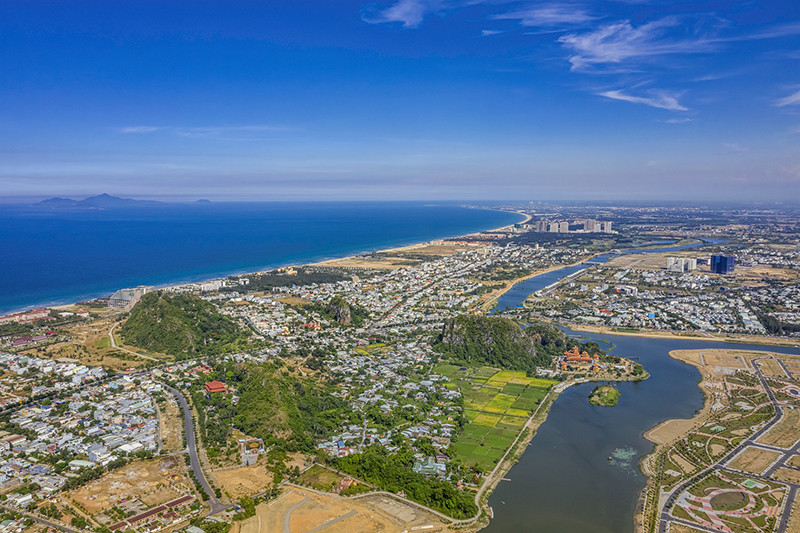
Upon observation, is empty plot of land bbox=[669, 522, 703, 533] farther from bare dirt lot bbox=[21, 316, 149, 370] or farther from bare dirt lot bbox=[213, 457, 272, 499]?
bare dirt lot bbox=[21, 316, 149, 370]

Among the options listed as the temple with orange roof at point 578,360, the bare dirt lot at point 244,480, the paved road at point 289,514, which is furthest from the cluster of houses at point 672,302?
the paved road at point 289,514

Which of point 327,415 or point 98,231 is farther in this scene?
point 98,231

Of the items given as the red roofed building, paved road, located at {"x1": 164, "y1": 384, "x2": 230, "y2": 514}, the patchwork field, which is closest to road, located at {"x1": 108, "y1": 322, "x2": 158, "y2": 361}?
paved road, located at {"x1": 164, "y1": 384, "x2": 230, "y2": 514}

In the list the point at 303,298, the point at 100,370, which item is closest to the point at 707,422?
the point at 100,370

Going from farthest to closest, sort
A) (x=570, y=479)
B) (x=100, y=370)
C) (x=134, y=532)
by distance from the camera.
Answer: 1. (x=100, y=370)
2. (x=570, y=479)
3. (x=134, y=532)

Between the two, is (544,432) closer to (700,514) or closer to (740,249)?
(700,514)

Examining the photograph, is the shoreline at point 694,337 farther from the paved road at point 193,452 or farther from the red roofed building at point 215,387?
the paved road at point 193,452
